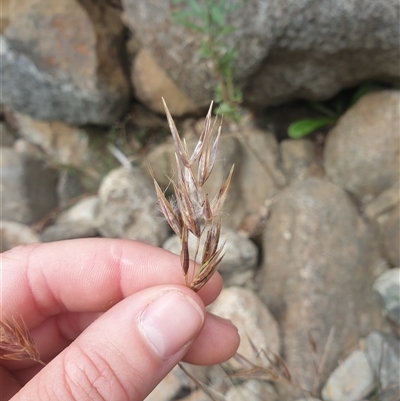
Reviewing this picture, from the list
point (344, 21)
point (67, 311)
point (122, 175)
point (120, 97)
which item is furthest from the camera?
point (120, 97)

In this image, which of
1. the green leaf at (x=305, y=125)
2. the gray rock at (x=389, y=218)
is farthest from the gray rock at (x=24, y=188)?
the gray rock at (x=389, y=218)

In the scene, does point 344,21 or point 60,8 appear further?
point 60,8

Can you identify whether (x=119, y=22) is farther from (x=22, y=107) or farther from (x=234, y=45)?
(x=234, y=45)

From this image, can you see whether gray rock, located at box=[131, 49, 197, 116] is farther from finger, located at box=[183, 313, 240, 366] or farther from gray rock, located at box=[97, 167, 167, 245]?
finger, located at box=[183, 313, 240, 366]

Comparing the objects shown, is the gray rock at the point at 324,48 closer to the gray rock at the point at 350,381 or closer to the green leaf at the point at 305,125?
the green leaf at the point at 305,125

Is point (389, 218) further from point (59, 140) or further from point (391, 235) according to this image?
point (59, 140)

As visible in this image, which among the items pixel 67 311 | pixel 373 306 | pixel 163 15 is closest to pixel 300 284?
pixel 373 306

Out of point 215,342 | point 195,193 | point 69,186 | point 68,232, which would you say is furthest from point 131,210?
point 195,193
